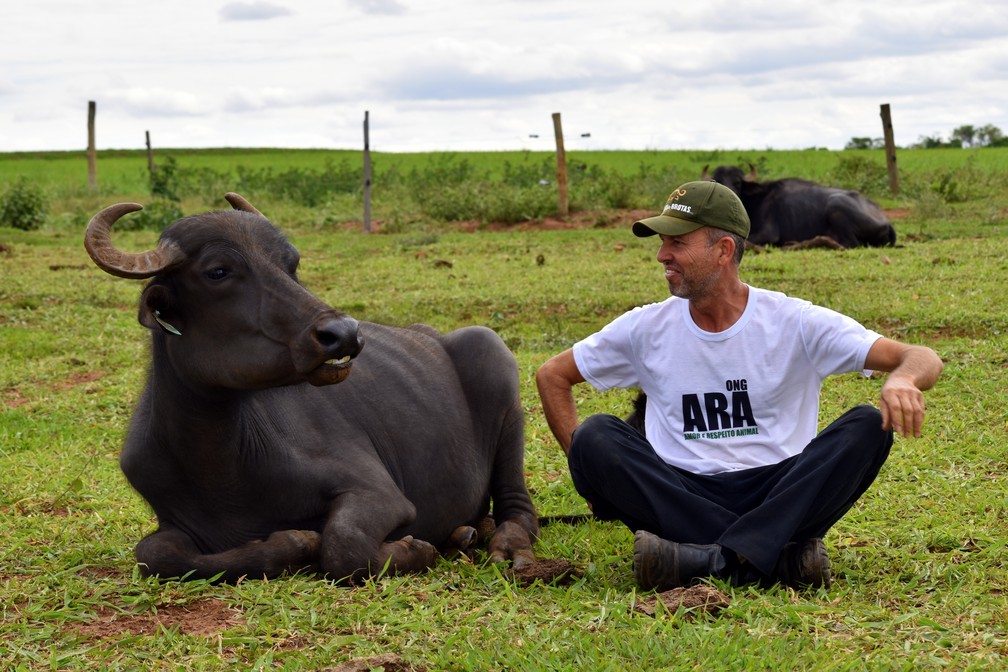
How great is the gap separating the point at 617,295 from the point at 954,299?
3.06 m

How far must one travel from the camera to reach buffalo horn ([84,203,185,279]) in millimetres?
3842

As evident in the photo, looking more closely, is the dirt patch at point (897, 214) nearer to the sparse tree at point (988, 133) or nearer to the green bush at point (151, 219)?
the green bush at point (151, 219)

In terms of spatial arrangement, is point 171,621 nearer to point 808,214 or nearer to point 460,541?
point 460,541

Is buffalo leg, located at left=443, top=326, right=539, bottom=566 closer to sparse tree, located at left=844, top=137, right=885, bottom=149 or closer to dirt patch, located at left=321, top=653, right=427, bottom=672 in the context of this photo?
dirt patch, located at left=321, top=653, right=427, bottom=672

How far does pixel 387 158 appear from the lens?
191 feet

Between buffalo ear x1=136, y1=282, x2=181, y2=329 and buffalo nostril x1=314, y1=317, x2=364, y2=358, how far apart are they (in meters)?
0.61

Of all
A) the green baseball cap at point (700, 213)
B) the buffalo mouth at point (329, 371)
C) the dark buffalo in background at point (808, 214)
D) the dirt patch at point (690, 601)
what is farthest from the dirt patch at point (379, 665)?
the dark buffalo in background at point (808, 214)

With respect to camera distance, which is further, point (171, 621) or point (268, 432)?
point (268, 432)

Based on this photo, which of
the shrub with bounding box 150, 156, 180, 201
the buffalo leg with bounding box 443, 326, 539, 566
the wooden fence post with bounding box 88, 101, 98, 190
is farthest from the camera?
the wooden fence post with bounding box 88, 101, 98, 190

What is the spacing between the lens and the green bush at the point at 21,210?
73.2ft

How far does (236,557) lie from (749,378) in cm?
197

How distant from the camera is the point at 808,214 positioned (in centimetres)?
1686

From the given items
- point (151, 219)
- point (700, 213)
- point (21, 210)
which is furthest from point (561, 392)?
point (21, 210)

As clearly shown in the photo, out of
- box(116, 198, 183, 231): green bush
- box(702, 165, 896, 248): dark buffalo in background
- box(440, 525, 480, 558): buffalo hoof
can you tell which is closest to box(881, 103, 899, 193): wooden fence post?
box(702, 165, 896, 248): dark buffalo in background
